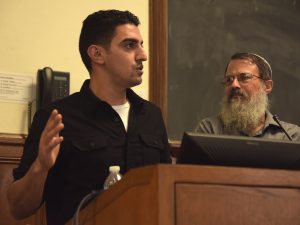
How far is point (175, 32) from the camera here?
10.5 feet

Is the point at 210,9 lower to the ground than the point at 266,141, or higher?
higher

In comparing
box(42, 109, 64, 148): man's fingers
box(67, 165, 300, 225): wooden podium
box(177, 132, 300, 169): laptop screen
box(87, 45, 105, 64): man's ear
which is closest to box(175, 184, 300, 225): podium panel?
box(67, 165, 300, 225): wooden podium

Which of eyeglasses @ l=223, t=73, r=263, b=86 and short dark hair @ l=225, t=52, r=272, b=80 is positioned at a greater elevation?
short dark hair @ l=225, t=52, r=272, b=80

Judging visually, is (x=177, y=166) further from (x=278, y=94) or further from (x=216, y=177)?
(x=278, y=94)

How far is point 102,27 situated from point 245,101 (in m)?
1.05

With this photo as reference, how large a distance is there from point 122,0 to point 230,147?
180 centimetres

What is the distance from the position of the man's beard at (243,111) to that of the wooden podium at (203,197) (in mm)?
1524

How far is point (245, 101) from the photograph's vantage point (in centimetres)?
303

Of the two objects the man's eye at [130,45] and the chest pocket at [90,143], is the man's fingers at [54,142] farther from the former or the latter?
the man's eye at [130,45]

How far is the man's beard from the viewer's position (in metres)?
2.95

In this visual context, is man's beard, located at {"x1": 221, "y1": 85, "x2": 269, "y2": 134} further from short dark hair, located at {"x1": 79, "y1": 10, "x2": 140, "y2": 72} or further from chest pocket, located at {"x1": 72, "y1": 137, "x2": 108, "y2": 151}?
chest pocket, located at {"x1": 72, "y1": 137, "x2": 108, "y2": 151}

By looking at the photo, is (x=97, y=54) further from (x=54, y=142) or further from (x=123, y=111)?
(x=54, y=142)

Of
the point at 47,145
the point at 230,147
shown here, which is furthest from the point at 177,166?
the point at 47,145

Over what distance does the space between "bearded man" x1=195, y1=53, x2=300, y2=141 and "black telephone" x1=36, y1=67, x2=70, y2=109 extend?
710 millimetres
